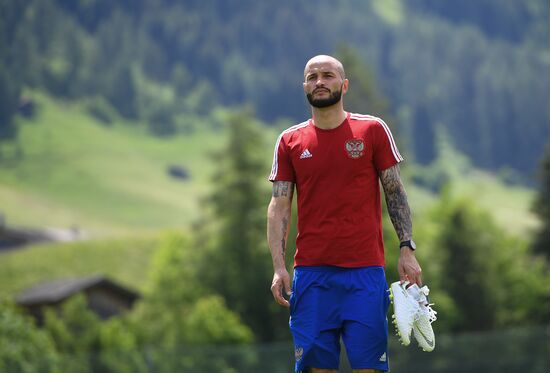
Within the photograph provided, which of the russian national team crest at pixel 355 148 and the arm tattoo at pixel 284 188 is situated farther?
the arm tattoo at pixel 284 188

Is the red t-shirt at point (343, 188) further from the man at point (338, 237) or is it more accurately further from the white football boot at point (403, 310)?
the white football boot at point (403, 310)

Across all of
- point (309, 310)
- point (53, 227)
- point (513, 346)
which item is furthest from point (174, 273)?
point (53, 227)

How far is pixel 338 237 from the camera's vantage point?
8430 mm

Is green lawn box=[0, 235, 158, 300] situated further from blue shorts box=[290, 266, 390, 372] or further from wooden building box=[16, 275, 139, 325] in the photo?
blue shorts box=[290, 266, 390, 372]

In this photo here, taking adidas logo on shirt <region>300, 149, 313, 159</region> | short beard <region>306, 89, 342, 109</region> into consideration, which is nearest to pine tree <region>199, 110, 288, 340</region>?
adidas logo on shirt <region>300, 149, 313, 159</region>

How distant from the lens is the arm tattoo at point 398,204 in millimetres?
8570

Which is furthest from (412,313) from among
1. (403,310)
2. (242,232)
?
(242,232)

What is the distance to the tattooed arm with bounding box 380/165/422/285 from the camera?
27.5ft

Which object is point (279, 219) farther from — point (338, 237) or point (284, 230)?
point (338, 237)

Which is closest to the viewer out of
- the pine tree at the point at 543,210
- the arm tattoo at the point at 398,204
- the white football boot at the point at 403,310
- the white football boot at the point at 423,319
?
the white football boot at the point at 403,310

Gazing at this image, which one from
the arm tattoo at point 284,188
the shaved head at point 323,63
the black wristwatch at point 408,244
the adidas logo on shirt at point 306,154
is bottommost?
the black wristwatch at point 408,244

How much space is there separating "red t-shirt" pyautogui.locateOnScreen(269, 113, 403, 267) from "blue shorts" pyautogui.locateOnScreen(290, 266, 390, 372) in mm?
98

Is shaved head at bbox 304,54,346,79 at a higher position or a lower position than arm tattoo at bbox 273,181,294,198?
higher

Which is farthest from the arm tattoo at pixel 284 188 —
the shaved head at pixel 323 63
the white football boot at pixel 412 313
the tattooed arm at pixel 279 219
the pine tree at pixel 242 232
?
the pine tree at pixel 242 232
